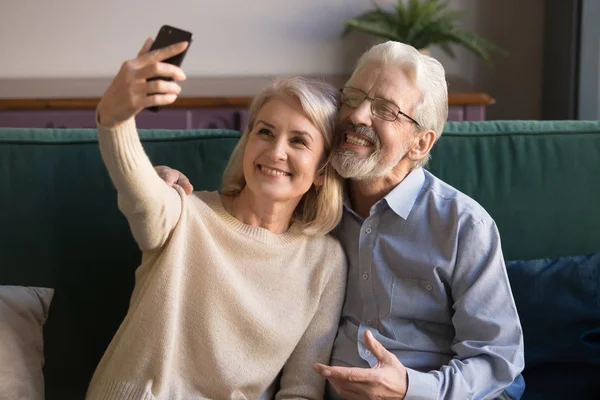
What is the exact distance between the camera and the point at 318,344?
5.35 feet

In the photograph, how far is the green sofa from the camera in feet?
5.61

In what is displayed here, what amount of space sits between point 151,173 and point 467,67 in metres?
2.70

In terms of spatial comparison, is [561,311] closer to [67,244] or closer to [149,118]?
[67,244]

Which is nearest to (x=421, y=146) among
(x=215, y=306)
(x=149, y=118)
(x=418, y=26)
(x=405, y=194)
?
(x=405, y=194)

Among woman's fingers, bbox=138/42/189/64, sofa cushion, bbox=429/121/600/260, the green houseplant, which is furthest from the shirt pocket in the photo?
the green houseplant

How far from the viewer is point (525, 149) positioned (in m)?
1.92

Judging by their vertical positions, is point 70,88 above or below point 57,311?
above

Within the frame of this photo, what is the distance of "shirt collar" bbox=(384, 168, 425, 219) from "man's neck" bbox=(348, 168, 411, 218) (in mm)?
29

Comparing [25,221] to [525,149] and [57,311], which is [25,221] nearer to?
[57,311]

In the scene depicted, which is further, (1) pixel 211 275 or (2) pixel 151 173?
(1) pixel 211 275

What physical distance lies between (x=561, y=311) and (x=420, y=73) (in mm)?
648

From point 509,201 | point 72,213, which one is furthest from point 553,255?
point 72,213

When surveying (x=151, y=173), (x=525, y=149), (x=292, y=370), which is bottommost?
(x=292, y=370)

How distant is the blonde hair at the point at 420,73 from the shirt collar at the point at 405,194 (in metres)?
0.11
